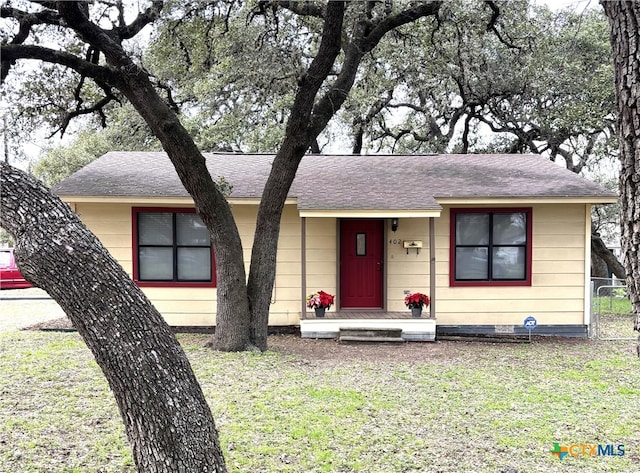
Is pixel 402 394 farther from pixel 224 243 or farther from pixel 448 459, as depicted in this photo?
pixel 224 243

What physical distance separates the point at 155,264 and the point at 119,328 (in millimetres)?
7518

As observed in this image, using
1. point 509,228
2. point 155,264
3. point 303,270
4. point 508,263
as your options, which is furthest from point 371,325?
point 155,264

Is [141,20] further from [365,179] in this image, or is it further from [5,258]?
[5,258]

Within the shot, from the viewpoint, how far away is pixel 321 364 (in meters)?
6.99

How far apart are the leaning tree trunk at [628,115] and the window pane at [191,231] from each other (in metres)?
8.37

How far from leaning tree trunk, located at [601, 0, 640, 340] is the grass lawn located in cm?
235

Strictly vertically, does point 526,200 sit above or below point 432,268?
above

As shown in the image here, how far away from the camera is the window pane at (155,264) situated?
31.4ft

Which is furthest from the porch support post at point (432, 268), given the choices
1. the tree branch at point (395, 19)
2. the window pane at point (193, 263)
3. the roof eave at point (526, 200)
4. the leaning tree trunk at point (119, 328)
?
the leaning tree trunk at point (119, 328)

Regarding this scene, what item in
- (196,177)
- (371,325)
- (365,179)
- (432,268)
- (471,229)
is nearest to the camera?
(196,177)

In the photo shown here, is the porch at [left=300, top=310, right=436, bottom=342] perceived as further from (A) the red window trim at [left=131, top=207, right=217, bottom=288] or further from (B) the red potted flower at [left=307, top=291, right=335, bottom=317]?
(A) the red window trim at [left=131, top=207, right=217, bottom=288]

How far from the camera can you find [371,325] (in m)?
8.92

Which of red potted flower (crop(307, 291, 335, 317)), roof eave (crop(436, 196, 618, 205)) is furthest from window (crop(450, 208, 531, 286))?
red potted flower (crop(307, 291, 335, 317))

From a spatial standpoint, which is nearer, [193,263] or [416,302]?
[416,302]
